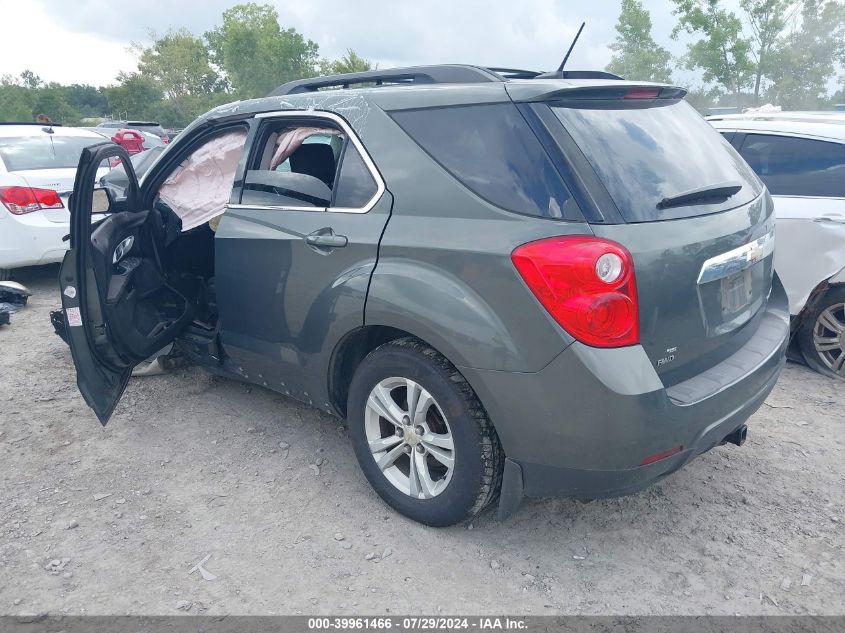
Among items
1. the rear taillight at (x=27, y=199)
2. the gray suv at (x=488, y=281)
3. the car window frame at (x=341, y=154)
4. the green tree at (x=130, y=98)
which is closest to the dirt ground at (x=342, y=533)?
the gray suv at (x=488, y=281)

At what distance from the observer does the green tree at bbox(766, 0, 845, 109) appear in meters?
21.1

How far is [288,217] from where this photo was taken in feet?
10.7

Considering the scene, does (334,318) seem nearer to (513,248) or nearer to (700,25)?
(513,248)

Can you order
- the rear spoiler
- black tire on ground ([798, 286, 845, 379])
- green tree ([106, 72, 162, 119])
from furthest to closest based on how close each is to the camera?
green tree ([106, 72, 162, 119]) < black tire on ground ([798, 286, 845, 379]) < the rear spoiler

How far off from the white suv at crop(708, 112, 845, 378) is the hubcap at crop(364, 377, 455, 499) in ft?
9.73

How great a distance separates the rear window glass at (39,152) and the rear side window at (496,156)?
17.5 feet

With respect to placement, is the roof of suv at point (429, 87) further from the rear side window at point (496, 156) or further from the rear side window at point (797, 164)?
the rear side window at point (797, 164)

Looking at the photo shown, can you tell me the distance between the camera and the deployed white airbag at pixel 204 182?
12.8ft

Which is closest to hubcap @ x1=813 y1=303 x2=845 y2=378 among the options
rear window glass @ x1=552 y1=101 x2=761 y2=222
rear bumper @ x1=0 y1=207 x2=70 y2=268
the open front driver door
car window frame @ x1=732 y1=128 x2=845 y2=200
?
car window frame @ x1=732 y1=128 x2=845 y2=200

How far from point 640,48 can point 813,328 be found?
2145 centimetres

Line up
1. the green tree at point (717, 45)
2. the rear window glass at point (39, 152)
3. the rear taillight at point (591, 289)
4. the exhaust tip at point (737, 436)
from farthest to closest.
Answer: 1. the green tree at point (717, 45)
2. the rear window glass at point (39, 152)
3. the exhaust tip at point (737, 436)
4. the rear taillight at point (591, 289)

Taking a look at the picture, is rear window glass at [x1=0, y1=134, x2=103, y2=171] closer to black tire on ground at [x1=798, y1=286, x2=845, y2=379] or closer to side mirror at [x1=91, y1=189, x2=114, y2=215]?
side mirror at [x1=91, y1=189, x2=114, y2=215]

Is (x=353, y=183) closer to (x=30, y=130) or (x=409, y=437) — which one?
(x=409, y=437)

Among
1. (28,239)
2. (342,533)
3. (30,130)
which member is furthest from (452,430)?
(30,130)
